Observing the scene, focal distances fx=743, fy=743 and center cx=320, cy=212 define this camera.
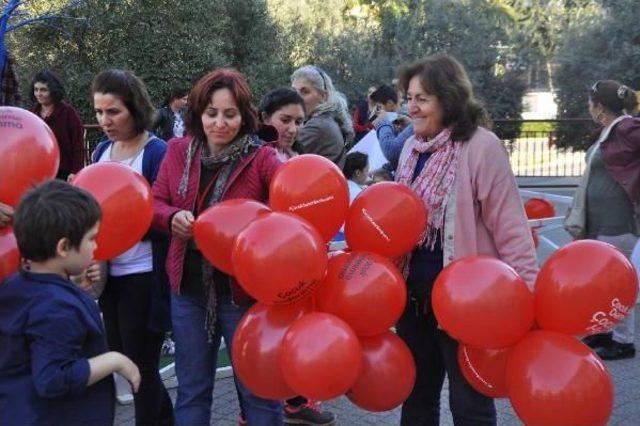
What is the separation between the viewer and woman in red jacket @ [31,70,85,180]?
6.46 metres

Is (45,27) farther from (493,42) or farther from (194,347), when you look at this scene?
(194,347)

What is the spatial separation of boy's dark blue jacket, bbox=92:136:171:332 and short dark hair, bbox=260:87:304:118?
29.8 inches

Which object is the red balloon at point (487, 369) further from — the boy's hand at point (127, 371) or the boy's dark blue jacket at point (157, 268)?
the boy's dark blue jacket at point (157, 268)

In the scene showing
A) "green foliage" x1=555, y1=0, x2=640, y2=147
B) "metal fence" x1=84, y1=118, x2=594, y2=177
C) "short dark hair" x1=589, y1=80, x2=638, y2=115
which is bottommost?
"metal fence" x1=84, y1=118, x2=594, y2=177

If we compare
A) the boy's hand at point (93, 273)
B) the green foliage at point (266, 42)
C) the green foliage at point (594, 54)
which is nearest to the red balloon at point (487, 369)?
the boy's hand at point (93, 273)

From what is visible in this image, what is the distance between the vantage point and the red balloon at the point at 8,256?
2.59 metres

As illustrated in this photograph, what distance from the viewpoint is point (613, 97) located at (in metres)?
5.16

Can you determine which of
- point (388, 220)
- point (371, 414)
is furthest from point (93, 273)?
point (371, 414)

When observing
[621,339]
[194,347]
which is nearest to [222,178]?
[194,347]

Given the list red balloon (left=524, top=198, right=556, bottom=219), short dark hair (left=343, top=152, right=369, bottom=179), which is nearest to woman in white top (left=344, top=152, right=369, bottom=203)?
short dark hair (left=343, top=152, right=369, bottom=179)

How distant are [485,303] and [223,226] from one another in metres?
1.00

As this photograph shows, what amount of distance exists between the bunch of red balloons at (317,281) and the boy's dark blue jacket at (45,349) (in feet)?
2.01

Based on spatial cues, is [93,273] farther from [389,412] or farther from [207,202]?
[389,412]

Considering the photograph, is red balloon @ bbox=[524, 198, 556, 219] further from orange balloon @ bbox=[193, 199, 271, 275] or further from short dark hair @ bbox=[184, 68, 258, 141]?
orange balloon @ bbox=[193, 199, 271, 275]
